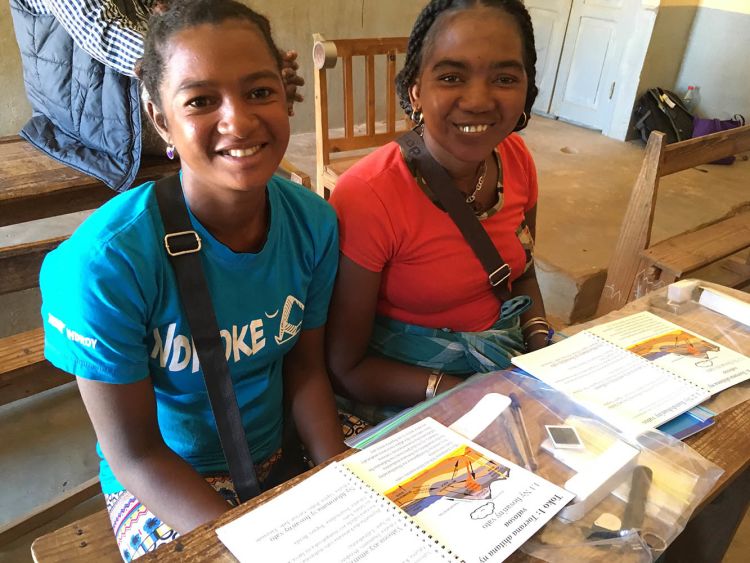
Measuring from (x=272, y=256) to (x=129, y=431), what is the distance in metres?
0.38

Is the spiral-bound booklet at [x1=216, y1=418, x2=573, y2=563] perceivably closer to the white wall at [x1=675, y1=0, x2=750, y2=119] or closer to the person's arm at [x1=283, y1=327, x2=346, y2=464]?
the person's arm at [x1=283, y1=327, x2=346, y2=464]

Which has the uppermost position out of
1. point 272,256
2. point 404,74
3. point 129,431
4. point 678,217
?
point 404,74

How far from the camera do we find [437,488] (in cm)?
78

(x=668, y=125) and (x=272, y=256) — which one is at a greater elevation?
(x=272, y=256)

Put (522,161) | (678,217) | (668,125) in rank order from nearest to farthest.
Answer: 1. (522,161)
2. (678,217)
3. (668,125)

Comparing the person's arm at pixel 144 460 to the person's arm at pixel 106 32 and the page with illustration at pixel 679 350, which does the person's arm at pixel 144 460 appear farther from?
the person's arm at pixel 106 32

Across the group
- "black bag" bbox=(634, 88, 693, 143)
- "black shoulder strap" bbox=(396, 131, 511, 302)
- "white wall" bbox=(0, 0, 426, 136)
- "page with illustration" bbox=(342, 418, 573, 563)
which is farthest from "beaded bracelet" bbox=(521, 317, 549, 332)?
"black bag" bbox=(634, 88, 693, 143)

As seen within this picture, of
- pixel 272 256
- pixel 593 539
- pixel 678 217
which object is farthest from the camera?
pixel 678 217

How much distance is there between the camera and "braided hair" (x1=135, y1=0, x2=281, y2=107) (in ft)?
3.06

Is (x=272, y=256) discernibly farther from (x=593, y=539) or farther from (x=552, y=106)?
(x=552, y=106)

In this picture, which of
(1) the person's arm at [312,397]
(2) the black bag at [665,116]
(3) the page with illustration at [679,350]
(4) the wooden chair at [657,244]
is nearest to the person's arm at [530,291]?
(3) the page with illustration at [679,350]

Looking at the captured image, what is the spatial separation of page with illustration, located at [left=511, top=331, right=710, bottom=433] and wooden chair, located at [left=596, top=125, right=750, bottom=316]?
4.39 feet

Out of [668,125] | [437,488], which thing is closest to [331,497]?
[437,488]

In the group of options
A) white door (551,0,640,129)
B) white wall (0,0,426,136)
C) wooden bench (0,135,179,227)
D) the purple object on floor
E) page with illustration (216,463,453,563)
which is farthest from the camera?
white door (551,0,640,129)
